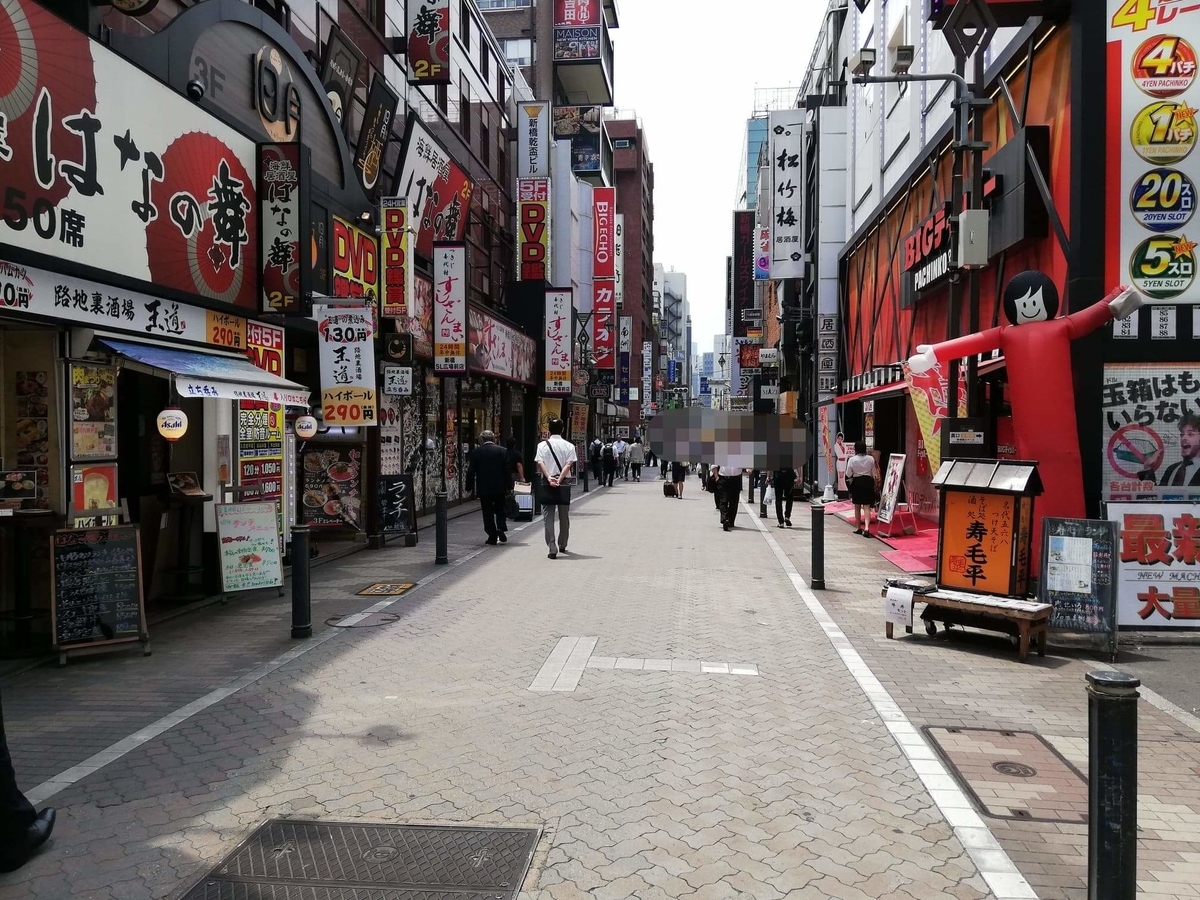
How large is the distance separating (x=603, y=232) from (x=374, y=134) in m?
30.6

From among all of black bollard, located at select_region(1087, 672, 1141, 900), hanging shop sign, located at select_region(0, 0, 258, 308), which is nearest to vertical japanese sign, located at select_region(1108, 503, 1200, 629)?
black bollard, located at select_region(1087, 672, 1141, 900)

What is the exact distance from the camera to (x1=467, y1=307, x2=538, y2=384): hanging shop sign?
2286cm

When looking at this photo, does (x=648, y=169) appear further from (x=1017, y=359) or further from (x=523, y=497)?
(x=1017, y=359)

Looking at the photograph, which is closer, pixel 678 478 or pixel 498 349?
pixel 498 349

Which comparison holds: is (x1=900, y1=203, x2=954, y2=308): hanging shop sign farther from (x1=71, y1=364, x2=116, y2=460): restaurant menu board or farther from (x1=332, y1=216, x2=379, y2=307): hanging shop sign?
(x1=71, y1=364, x2=116, y2=460): restaurant menu board

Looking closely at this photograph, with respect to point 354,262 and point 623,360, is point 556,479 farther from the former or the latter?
point 623,360

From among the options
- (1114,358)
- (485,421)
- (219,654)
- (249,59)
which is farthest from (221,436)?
(485,421)

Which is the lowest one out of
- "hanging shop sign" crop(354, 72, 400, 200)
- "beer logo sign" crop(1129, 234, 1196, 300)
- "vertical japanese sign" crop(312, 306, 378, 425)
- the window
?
"vertical japanese sign" crop(312, 306, 378, 425)

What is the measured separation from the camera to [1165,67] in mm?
9781

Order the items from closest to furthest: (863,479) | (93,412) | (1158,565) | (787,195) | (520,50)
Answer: (93,412)
(1158,565)
(863,479)
(787,195)
(520,50)

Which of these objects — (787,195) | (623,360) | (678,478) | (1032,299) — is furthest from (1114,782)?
(623,360)

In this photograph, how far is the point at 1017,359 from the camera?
9047 millimetres

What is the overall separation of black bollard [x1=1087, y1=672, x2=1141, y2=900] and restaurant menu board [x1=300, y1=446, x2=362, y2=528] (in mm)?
12863

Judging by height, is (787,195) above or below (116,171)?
above
